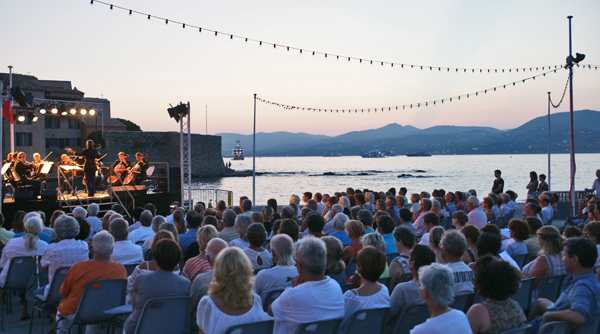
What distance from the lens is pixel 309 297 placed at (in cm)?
258

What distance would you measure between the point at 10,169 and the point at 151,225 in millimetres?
7545

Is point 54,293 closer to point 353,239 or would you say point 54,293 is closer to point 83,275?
point 83,275

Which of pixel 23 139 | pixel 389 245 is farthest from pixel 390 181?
pixel 389 245

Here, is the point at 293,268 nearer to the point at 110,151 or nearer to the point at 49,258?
the point at 49,258

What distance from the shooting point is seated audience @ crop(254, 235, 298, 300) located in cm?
317

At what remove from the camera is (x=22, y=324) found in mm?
4414

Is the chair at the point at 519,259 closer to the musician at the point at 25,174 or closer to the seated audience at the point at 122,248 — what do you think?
the seated audience at the point at 122,248

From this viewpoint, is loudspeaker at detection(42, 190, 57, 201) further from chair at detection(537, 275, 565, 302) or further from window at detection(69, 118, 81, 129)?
window at detection(69, 118, 81, 129)

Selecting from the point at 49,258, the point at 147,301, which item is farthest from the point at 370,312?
the point at 49,258

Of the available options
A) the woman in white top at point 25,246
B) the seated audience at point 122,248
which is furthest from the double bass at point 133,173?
the seated audience at point 122,248

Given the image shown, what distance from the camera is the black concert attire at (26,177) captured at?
35.1 ft

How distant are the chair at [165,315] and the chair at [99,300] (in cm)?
67

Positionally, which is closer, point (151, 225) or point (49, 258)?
point (49, 258)

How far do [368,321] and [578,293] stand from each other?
1356 millimetres
